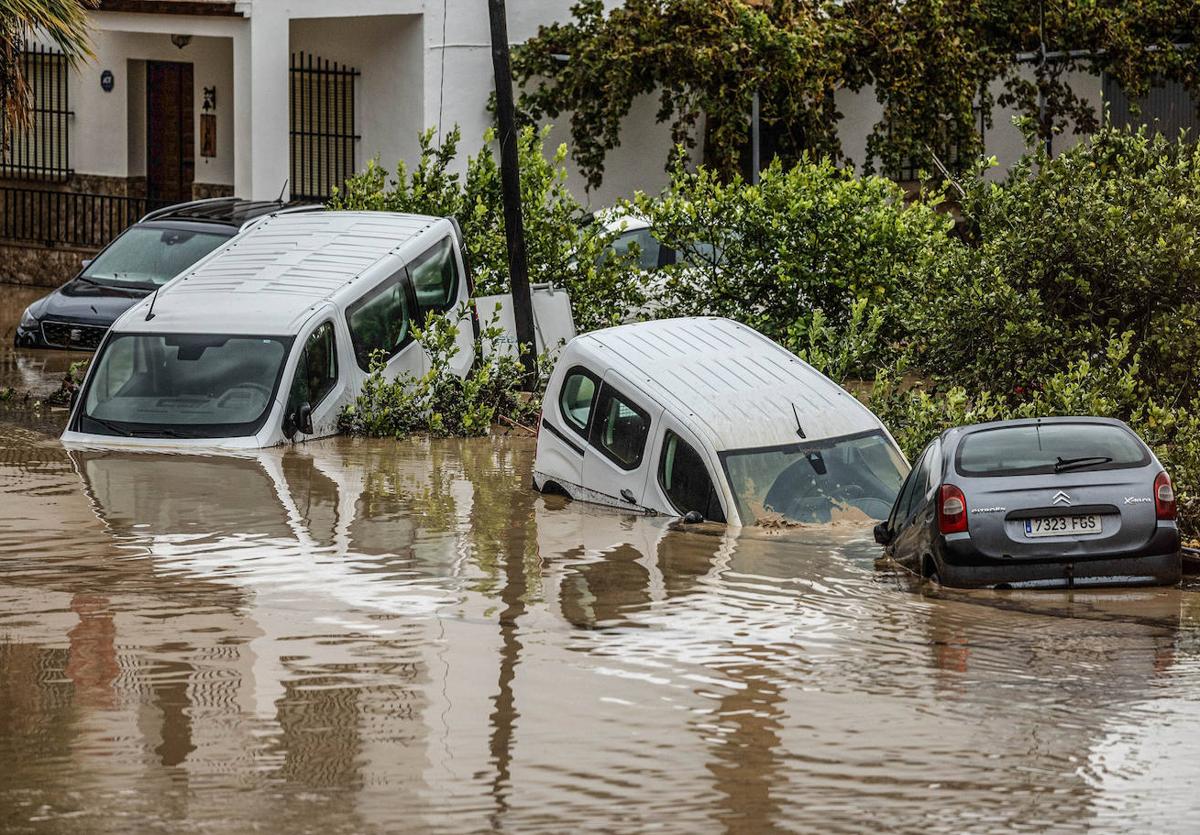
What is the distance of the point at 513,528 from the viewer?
39.3ft

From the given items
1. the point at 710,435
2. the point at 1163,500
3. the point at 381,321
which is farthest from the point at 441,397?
the point at 1163,500

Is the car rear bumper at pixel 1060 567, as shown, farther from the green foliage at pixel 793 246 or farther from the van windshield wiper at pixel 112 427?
the van windshield wiper at pixel 112 427

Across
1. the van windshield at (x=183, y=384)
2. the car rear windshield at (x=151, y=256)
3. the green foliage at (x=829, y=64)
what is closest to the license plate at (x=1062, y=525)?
the van windshield at (x=183, y=384)

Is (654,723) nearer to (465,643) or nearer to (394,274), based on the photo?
(465,643)

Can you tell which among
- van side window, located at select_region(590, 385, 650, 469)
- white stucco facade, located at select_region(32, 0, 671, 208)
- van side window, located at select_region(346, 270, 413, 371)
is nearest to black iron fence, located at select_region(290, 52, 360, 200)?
white stucco facade, located at select_region(32, 0, 671, 208)

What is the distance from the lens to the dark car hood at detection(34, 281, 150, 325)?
66.2ft

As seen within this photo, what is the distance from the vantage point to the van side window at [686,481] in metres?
11.9

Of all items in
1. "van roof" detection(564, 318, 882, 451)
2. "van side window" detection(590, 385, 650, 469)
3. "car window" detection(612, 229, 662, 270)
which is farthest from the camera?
"car window" detection(612, 229, 662, 270)

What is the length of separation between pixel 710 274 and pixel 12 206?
1498cm

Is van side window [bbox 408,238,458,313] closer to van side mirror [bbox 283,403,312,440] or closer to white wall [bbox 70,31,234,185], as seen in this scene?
van side mirror [bbox 283,403,312,440]

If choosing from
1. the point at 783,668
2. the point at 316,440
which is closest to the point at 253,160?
the point at 316,440

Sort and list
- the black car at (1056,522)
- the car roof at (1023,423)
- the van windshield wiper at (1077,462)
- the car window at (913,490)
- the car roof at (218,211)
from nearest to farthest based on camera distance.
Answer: the black car at (1056,522) → the van windshield wiper at (1077,462) → the car roof at (1023,423) → the car window at (913,490) → the car roof at (218,211)

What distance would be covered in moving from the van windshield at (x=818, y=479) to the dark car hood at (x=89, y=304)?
1021 cm

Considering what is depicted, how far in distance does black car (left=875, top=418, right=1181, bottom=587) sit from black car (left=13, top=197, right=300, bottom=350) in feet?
39.9
